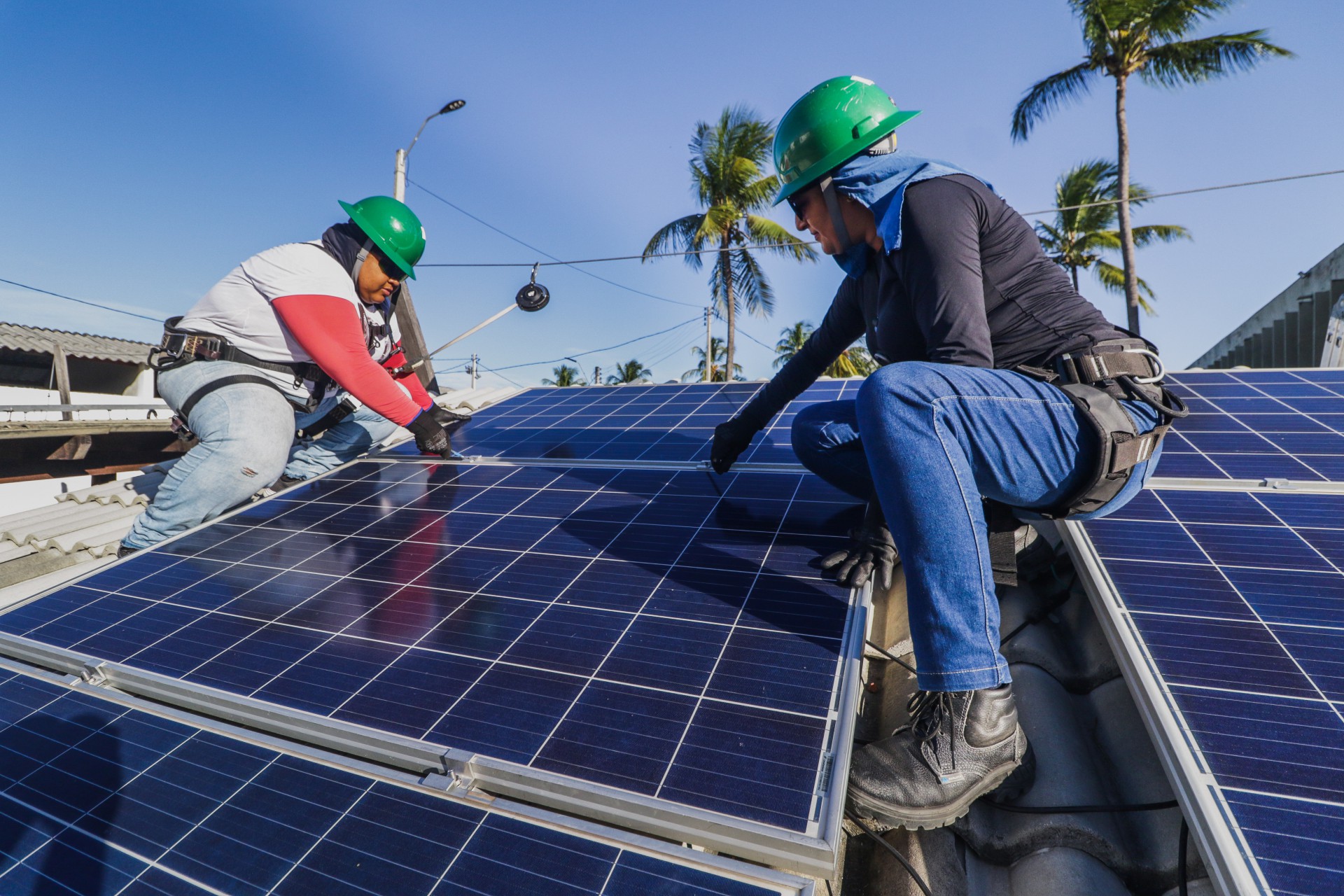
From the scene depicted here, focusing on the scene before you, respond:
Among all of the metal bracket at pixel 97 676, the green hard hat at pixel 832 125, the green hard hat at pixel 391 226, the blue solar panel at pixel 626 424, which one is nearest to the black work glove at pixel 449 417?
the blue solar panel at pixel 626 424

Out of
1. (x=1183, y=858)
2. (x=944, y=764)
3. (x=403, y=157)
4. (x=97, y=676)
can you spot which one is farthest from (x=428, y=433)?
(x=403, y=157)

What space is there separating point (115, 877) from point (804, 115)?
3.12 meters

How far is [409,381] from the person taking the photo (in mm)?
5621

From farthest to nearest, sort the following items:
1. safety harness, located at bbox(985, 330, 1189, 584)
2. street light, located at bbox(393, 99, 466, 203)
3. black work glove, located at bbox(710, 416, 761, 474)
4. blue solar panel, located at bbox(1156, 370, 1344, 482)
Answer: street light, located at bbox(393, 99, 466, 203), black work glove, located at bbox(710, 416, 761, 474), blue solar panel, located at bbox(1156, 370, 1344, 482), safety harness, located at bbox(985, 330, 1189, 584)

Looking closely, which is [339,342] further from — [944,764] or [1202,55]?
[1202,55]

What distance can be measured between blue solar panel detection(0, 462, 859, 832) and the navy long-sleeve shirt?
36.8 inches

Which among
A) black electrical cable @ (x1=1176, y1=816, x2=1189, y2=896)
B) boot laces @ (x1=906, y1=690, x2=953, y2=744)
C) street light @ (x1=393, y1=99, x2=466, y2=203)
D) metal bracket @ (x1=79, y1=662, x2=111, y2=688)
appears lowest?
black electrical cable @ (x1=1176, y1=816, x2=1189, y2=896)

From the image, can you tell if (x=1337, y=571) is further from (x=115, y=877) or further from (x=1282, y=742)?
(x=115, y=877)

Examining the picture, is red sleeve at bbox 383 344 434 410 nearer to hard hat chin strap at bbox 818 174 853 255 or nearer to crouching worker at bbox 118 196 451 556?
crouching worker at bbox 118 196 451 556

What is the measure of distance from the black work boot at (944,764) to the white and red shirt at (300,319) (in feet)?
11.6

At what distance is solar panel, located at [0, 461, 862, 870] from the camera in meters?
1.67

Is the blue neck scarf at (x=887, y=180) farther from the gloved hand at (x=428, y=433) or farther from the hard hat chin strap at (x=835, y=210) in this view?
the gloved hand at (x=428, y=433)

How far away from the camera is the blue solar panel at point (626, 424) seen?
4.45 m

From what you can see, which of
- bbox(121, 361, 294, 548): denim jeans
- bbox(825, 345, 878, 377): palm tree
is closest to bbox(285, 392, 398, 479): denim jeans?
bbox(121, 361, 294, 548): denim jeans
